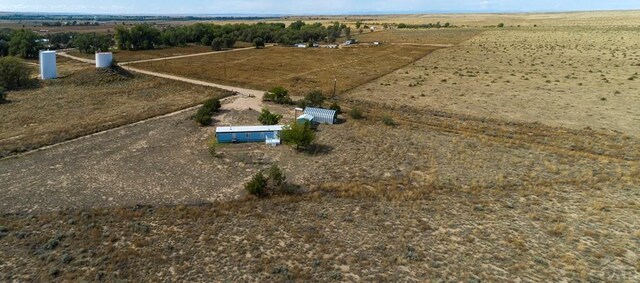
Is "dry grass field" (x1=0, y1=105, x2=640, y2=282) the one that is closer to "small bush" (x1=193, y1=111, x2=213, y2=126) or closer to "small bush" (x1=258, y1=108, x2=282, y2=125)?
"small bush" (x1=258, y1=108, x2=282, y2=125)

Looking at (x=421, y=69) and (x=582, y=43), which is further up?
(x=582, y=43)

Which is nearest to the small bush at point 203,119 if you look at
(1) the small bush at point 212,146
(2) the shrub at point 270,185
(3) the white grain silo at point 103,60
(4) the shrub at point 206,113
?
(4) the shrub at point 206,113

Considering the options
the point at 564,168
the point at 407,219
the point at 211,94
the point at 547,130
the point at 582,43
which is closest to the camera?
the point at 407,219

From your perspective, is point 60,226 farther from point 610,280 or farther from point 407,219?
point 610,280

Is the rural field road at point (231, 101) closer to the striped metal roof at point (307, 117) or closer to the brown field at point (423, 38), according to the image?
the striped metal roof at point (307, 117)

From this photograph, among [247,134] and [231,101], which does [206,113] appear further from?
[231,101]

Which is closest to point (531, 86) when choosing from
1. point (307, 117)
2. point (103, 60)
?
point (307, 117)

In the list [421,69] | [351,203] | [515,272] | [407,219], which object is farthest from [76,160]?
[421,69]
